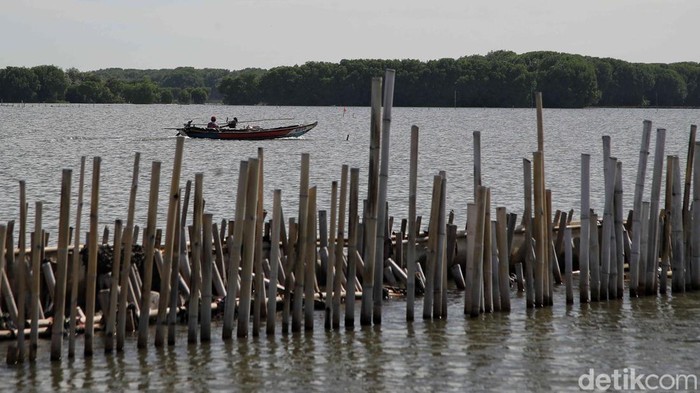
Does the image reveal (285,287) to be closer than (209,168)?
Yes

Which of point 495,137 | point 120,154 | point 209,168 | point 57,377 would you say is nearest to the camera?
point 57,377

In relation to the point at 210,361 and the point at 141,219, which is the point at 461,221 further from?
the point at 210,361

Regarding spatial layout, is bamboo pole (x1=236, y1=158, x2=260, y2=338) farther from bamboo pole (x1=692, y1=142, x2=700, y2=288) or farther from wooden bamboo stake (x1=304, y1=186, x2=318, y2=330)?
bamboo pole (x1=692, y1=142, x2=700, y2=288)

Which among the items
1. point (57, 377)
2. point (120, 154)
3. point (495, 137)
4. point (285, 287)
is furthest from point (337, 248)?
Answer: point (495, 137)

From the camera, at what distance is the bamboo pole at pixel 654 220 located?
683 inches

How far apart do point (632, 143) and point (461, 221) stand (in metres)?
55.3

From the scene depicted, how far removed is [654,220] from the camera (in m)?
17.4

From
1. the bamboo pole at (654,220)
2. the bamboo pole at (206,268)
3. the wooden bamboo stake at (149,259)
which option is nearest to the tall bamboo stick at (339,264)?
the bamboo pole at (206,268)

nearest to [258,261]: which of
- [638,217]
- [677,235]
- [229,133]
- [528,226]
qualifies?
[528,226]

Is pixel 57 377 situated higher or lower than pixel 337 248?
lower

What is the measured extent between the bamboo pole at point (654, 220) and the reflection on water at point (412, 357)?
0.73m

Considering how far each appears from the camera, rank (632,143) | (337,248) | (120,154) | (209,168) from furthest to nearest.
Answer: (632,143)
(120,154)
(209,168)
(337,248)

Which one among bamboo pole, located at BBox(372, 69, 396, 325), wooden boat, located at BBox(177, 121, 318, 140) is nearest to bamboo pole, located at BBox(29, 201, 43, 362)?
bamboo pole, located at BBox(372, 69, 396, 325)

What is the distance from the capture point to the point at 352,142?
294ft
